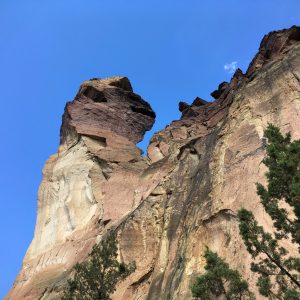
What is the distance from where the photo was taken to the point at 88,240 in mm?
39312

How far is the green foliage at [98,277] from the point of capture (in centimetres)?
2598

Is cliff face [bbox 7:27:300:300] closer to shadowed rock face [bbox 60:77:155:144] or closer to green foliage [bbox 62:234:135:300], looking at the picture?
shadowed rock face [bbox 60:77:155:144]

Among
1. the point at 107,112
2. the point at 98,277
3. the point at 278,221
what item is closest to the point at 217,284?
the point at 278,221

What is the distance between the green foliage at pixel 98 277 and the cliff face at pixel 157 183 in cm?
291

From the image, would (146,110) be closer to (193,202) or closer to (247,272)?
(193,202)

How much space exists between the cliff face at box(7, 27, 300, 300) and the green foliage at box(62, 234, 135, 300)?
291cm

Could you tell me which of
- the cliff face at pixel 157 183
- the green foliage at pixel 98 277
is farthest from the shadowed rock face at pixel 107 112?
the green foliage at pixel 98 277

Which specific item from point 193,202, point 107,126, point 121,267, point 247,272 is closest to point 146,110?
point 107,126

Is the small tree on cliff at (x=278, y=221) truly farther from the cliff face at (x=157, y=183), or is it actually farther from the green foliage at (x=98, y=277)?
the green foliage at (x=98, y=277)

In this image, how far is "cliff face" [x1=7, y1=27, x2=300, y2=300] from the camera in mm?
27547

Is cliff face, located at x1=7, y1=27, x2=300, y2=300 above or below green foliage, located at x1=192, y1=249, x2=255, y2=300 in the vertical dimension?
above

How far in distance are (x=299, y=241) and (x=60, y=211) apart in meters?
31.9

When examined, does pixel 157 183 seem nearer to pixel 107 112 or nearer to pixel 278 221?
pixel 107 112

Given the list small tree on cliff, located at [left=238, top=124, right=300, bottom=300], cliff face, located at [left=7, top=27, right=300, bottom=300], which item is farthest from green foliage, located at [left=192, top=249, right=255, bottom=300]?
cliff face, located at [left=7, top=27, right=300, bottom=300]
